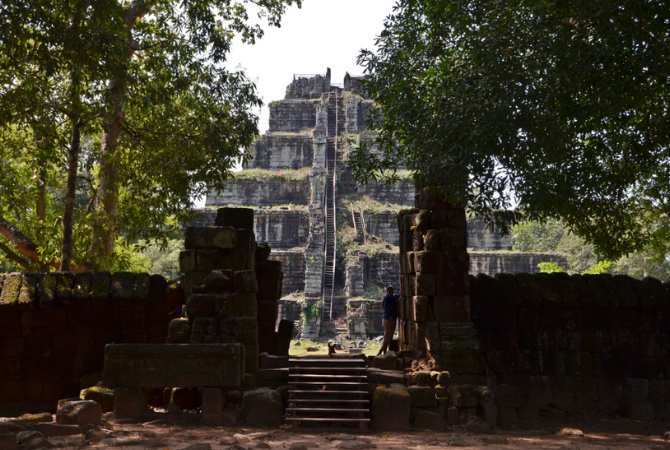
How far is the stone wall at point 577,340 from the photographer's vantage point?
8828 millimetres

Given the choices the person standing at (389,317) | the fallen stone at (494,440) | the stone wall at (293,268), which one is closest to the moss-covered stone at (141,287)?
the person standing at (389,317)

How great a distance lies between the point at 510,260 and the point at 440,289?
19292 millimetres

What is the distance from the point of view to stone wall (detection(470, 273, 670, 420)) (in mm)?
8828

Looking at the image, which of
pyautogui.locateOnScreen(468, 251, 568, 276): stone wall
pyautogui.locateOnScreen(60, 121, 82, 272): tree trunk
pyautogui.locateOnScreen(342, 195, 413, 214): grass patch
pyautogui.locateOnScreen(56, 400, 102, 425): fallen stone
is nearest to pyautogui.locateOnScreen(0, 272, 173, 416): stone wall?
pyautogui.locateOnScreen(60, 121, 82, 272): tree trunk

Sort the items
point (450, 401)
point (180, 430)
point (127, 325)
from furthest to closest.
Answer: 1. point (127, 325)
2. point (450, 401)
3. point (180, 430)

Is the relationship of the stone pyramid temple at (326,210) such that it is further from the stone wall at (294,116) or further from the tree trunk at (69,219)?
the tree trunk at (69,219)

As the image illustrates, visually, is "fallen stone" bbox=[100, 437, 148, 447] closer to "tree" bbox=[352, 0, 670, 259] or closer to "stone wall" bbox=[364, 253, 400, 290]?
"tree" bbox=[352, 0, 670, 259]

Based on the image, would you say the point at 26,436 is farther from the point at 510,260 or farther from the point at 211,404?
the point at 510,260

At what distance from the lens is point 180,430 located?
6449 millimetres

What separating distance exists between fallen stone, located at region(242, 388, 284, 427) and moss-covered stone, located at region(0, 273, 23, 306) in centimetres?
355

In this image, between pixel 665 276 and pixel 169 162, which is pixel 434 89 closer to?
pixel 169 162

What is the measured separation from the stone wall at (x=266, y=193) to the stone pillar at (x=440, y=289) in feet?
77.3

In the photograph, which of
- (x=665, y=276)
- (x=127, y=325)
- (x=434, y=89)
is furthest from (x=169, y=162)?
(x=665, y=276)

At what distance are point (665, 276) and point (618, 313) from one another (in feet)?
68.8
